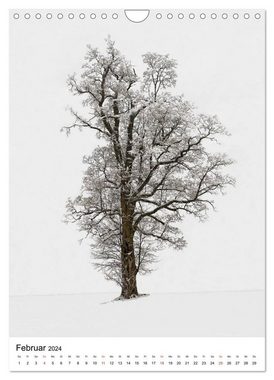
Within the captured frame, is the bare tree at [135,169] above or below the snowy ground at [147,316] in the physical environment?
above

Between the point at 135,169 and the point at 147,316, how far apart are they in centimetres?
229

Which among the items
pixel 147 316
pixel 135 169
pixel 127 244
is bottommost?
pixel 147 316

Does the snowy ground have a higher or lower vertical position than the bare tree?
lower

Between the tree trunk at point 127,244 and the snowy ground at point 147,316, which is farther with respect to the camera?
the tree trunk at point 127,244

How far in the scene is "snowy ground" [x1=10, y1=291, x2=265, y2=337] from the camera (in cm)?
823

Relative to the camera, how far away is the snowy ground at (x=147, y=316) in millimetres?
8234

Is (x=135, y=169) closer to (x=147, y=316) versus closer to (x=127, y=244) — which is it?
(x=127, y=244)

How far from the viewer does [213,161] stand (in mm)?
9117

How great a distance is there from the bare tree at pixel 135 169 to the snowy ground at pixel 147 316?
63 cm

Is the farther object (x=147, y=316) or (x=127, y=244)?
(x=127, y=244)

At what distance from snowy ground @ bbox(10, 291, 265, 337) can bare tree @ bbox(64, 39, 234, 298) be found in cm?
63

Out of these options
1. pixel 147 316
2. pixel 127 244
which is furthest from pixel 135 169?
pixel 147 316

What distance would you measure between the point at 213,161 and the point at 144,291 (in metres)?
2.14

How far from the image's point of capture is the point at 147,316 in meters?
8.59
